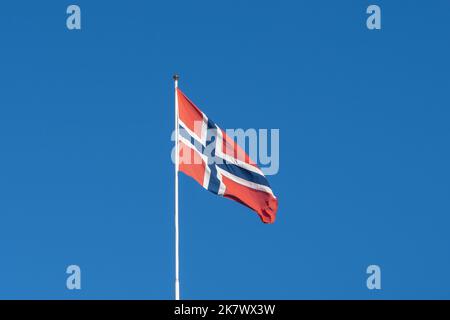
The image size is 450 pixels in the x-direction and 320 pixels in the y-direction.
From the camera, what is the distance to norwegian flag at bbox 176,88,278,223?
1708 inches

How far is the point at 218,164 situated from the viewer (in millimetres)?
44250

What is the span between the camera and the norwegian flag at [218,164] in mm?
43375
